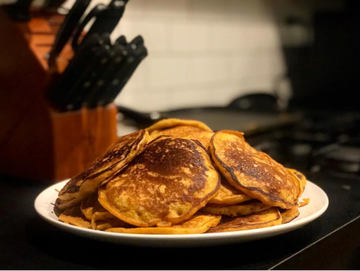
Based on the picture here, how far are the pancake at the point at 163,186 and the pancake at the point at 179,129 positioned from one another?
7cm

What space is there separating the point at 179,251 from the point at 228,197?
9 cm

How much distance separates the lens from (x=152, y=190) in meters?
0.62

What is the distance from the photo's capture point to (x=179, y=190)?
24.4 inches

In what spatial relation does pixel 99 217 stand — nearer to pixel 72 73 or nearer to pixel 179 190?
pixel 179 190

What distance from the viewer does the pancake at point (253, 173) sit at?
63cm

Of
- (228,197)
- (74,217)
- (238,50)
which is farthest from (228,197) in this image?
(238,50)

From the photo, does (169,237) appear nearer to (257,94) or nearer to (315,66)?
(257,94)

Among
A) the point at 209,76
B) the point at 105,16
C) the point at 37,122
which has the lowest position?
the point at 209,76

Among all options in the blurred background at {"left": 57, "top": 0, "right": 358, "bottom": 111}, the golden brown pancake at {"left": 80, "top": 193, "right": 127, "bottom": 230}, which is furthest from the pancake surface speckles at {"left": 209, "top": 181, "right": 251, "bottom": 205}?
the blurred background at {"left": 57, "top": 0, "right": 358, "bottom": 111}

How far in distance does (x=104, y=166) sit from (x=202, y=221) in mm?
153

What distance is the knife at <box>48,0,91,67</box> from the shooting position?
0.99 metres

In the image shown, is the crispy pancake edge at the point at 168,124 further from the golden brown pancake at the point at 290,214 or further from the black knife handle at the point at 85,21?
the black knife handle at the point at 85,21

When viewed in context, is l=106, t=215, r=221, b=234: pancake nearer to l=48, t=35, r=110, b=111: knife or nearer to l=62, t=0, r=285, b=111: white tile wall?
l=48, t=35, r=110, b=111: knife

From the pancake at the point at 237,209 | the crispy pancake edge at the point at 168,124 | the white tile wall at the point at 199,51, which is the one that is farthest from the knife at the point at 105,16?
the white tile wall at the point at 199,51
